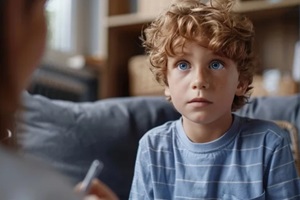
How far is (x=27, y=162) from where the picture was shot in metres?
0.45

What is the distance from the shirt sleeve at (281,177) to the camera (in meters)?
1.03

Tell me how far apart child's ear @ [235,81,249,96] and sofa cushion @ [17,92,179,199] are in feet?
1.80

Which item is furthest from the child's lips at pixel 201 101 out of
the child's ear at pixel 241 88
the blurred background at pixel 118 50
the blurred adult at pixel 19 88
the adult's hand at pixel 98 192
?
the blurred background at pixel 118 50

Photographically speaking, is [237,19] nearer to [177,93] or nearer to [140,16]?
[177,93]

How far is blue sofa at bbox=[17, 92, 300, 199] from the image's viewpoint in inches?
62.4

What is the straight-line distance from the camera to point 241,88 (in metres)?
1.13

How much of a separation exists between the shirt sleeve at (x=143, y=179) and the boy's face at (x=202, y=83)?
0.14m

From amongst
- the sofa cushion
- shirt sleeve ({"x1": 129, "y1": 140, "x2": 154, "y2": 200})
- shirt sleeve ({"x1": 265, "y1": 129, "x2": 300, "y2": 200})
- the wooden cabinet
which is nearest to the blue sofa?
the sofa cushion

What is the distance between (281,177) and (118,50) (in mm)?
1827

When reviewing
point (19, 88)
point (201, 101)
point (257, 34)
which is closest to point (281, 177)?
point (201, 101)

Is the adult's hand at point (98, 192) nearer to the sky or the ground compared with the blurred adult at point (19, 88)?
nearer to the ground

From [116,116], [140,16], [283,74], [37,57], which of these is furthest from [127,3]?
[37,57]

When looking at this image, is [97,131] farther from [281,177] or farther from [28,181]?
[28,181]

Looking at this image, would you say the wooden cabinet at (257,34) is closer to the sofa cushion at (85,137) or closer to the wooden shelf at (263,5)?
the wooden shelf at (263,5)
